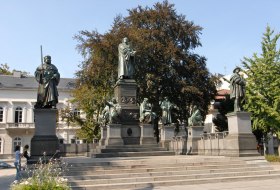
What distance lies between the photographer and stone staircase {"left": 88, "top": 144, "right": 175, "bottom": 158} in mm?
18734

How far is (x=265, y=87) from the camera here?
26969 mm

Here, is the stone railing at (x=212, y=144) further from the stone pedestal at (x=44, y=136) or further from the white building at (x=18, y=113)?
the white building at (x=18, y=113)

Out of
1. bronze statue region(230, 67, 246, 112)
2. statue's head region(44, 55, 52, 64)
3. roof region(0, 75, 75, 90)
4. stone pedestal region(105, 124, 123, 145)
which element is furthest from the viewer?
roof region(0, 75, 75, 90)

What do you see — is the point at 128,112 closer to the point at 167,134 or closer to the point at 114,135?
the point at 114,135

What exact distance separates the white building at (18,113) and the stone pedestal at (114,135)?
107 feet

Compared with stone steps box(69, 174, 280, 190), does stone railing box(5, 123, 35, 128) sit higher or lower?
higher

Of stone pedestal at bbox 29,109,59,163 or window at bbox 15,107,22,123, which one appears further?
window at bbox 15,107,22,123

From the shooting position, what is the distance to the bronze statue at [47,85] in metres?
14.1

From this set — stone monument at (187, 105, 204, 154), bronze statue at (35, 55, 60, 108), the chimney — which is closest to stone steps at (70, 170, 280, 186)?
bronze statue at (35, 55, 60, 108)

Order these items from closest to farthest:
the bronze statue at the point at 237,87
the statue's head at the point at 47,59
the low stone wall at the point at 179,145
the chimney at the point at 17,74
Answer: the statue's head at the point at 47,59 < the bronze statue at the point at 237,87 < the low stone wall at the point at 179,145 < the chimney at the point at 17,74

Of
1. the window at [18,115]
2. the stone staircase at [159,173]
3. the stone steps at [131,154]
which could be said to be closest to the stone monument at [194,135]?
the stone steps at [131,154]

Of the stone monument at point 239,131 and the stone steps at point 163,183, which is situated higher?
the stone monument at point 239,131

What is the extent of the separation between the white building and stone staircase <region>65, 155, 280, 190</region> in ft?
130

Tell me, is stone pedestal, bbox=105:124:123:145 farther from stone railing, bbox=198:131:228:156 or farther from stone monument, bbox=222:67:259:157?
stone monument, bbox=222:67:259:157
